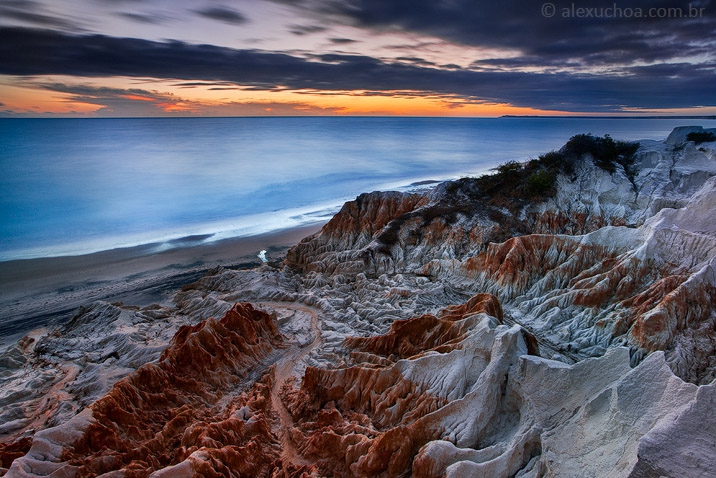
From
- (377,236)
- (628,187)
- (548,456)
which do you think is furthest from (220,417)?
(628,187)

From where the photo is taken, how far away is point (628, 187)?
43438 millimetres

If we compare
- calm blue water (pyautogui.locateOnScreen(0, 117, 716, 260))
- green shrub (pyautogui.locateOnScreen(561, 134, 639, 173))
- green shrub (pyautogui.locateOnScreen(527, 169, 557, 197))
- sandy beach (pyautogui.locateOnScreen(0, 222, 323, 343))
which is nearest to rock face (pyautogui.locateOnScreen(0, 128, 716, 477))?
green shrub (pyautogui.locateOnScreen(527, 169, 557, 197))

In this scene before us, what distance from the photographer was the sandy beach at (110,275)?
39.0 meters

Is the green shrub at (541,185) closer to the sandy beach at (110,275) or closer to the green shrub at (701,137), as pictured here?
the green shrub at (701,137)

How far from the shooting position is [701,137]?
169 ft

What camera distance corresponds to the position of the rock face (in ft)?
52.4

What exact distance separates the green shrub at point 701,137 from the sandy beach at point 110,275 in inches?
1984

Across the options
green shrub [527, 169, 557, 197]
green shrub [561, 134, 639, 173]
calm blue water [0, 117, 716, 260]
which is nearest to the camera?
green shrub [527, 169, 557, 197]

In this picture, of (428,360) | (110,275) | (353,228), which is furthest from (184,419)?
(110,275)

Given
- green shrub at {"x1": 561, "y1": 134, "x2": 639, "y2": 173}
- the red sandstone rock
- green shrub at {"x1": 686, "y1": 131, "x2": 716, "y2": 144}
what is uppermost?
green shrub at {"x1": 686, "y1": 131, "x2": 716, "y2": 144}

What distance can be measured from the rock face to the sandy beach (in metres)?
3.91

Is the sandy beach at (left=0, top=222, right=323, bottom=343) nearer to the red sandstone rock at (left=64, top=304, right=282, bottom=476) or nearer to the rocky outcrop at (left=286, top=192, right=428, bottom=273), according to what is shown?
the rocky outcrop at (left=286, top=192, right=428, bottom=273)

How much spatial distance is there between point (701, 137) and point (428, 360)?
50.8 m

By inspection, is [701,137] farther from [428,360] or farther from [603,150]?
[428,360]
